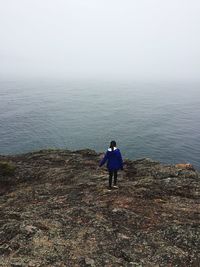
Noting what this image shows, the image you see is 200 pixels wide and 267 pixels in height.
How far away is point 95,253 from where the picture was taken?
1271cm

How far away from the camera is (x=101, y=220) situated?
1547 cm

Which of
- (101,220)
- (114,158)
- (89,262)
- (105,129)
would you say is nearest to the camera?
(89,262)

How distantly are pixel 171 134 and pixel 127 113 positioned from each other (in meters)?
38.3

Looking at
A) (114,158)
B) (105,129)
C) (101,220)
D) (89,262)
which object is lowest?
(105,129)

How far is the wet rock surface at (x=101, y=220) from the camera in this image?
12.5 meters

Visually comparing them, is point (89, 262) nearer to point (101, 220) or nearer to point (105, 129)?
point (101, 220)

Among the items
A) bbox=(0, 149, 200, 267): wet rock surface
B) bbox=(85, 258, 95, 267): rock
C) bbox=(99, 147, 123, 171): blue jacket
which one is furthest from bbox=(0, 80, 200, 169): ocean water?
bbox=(85, 258, 95, 267): rock

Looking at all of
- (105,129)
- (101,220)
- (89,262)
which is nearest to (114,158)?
(101,220)

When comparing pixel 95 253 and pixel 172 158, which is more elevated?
pixel 95 253

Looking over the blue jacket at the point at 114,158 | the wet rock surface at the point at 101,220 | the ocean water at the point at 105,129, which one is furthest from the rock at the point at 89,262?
the ocean water at the point at 105,129

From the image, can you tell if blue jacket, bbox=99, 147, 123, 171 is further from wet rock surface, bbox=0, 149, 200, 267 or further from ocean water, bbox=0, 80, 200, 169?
ocean water, bbox=0, 80, 200, 169

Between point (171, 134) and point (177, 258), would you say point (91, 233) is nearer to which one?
point (177, 258)

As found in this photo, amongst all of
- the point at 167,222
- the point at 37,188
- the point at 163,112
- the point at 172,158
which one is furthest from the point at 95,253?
the point at 163,112

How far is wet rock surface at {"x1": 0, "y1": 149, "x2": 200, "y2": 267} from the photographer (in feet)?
41.2
